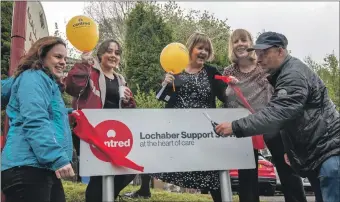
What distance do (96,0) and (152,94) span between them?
14.4 m

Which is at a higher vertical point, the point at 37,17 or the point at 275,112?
the point at 37,17

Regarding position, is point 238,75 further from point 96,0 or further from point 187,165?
point 96,0

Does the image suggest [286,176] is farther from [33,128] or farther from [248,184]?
[33,128]

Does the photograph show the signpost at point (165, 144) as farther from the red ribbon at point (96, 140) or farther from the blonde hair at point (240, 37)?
the blonde hair at point (240, 37)

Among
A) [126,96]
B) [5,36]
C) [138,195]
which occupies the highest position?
[5,36]

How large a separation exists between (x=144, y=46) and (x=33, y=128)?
1834cm

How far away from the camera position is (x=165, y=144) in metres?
3.01

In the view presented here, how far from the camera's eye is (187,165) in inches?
120

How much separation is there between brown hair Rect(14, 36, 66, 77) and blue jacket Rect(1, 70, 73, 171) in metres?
0.08

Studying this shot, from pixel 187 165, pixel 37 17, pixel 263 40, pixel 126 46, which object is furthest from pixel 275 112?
pixel 126 46

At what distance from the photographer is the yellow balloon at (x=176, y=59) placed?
3.59 m

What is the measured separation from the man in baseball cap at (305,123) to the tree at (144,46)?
1595 cm

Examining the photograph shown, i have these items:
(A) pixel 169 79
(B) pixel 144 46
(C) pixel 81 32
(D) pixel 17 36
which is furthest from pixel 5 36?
(A) pixel 169 79

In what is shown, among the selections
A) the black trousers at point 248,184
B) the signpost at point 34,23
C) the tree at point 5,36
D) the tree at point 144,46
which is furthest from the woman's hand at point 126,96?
the tree at point 144,46
